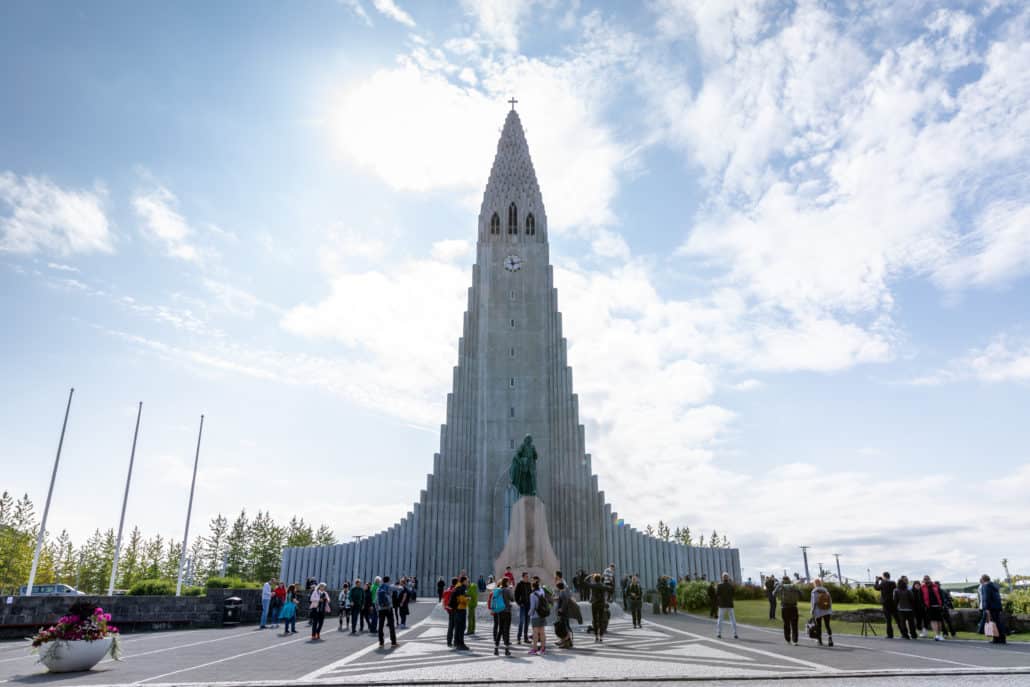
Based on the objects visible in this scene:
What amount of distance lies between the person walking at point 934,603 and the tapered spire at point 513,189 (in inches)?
1607

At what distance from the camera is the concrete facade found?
151ft

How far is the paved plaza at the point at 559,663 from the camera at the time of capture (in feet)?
31.9

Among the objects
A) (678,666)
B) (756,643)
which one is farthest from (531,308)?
(678,666)

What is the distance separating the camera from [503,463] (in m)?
47.2

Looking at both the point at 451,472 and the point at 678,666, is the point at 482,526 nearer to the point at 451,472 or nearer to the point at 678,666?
the point at 451,472

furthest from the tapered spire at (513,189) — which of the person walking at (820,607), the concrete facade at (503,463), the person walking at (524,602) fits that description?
the person walking at (820,607)

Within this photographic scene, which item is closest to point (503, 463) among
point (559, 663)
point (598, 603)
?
point (598, 603)

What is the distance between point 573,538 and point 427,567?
1024 centimetres

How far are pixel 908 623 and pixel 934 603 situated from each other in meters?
1.12

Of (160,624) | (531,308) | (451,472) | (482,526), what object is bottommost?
(160,624)

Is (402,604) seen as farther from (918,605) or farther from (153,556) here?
(153,556)

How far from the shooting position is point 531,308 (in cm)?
5119

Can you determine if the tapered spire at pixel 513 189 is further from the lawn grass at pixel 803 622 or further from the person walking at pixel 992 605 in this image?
the person walking at pixel 992 605

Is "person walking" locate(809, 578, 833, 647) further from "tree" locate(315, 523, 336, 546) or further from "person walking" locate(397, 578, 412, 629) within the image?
"tree" locate(315, 523, 336, 546)
